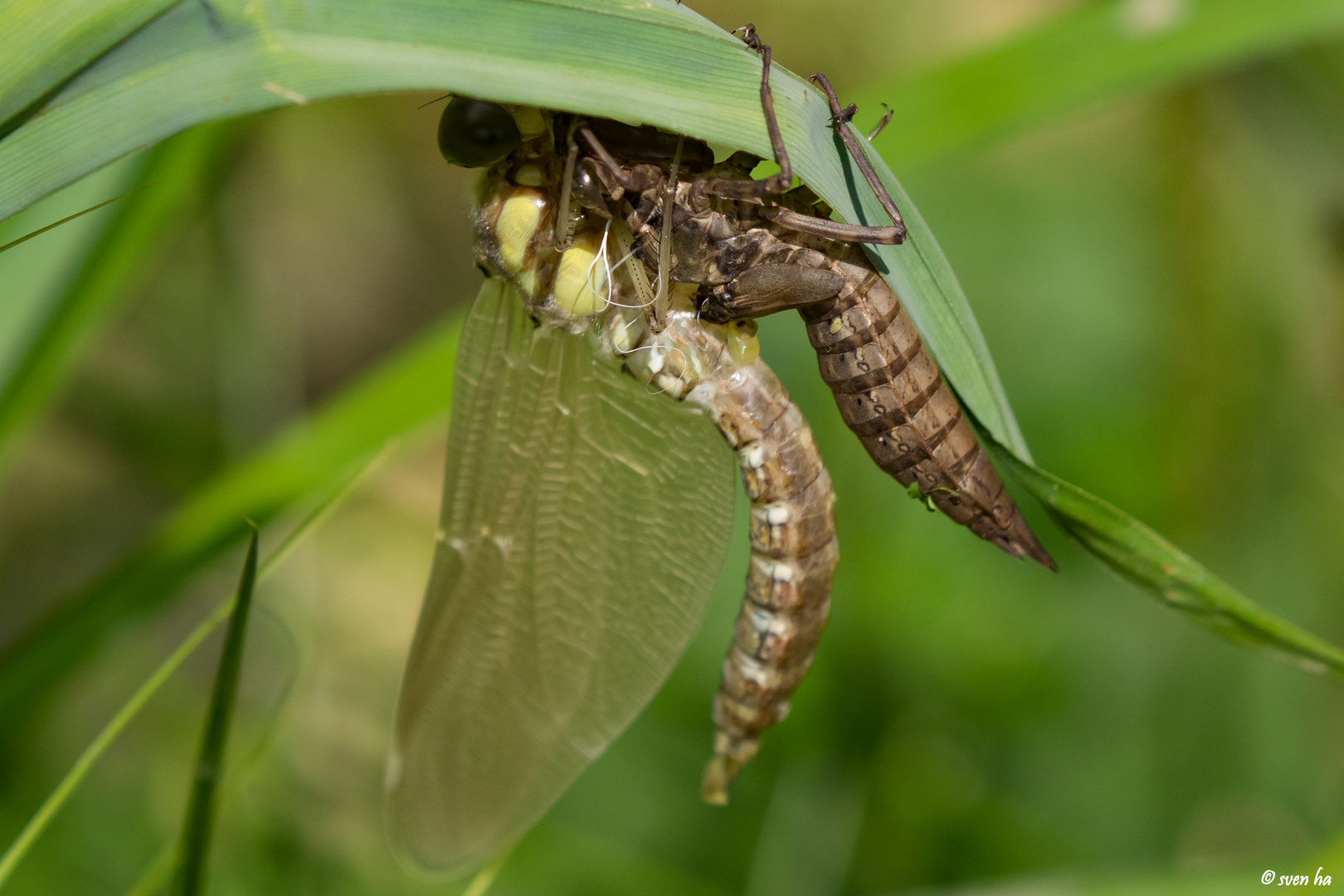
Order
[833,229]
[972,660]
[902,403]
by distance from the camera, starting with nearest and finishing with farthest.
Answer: [833,229] < [902,403] < [972,660]

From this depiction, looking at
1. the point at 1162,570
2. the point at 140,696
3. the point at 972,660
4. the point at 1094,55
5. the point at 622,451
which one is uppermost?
the point at 1094,55

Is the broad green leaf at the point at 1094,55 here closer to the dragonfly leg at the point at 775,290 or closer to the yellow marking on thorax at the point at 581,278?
the dragonfly leg at the point at 775,290

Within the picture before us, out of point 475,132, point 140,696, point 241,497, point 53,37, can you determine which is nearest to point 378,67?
point 53,37

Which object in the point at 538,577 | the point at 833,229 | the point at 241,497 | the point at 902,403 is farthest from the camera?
the point at 538,577

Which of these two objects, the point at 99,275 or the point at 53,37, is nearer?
the point at 53,37

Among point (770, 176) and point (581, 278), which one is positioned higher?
point (770, 176)

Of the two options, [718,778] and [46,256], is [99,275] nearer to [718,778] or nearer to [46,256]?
[46,256]
